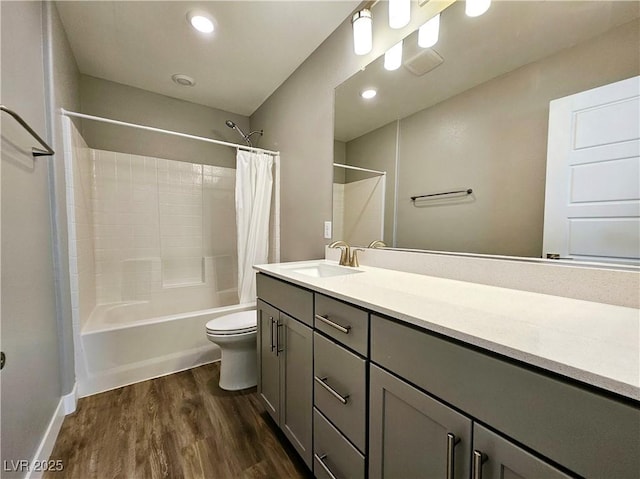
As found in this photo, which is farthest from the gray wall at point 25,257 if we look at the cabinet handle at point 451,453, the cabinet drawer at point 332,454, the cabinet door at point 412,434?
the cabinet handle at point 451,453

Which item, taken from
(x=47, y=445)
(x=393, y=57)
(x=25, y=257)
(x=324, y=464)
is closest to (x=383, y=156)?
(x=393, y=57)

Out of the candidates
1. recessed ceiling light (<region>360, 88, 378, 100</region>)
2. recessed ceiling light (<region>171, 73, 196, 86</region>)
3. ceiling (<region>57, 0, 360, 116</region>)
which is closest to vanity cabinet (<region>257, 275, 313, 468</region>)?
recessed ceiling light (<region>360, 88, 378, 100</region>)

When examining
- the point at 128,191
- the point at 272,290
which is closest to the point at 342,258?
the point at 272,290

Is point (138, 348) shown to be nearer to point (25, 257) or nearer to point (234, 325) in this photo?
point (234, 325)

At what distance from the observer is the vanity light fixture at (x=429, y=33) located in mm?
1209

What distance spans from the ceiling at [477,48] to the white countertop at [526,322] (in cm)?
86

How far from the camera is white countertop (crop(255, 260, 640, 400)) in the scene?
1.39 ft

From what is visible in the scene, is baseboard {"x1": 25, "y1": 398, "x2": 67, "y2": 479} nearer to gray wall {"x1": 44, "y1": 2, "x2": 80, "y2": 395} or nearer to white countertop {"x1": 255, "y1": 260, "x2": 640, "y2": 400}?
gray wall {"x1": 44, "y1": 2, "x2": 80, "y2": 395}

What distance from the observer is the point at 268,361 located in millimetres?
1398

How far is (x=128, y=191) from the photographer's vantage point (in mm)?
2447

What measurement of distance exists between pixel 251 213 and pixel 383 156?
129cm

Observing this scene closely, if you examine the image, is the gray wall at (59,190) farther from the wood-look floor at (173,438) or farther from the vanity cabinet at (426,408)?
the vanity cabinet at (426,408)

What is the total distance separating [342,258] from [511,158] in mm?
959

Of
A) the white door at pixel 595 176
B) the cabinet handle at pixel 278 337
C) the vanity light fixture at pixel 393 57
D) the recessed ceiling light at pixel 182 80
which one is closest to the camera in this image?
the white door at pixel 595 176
